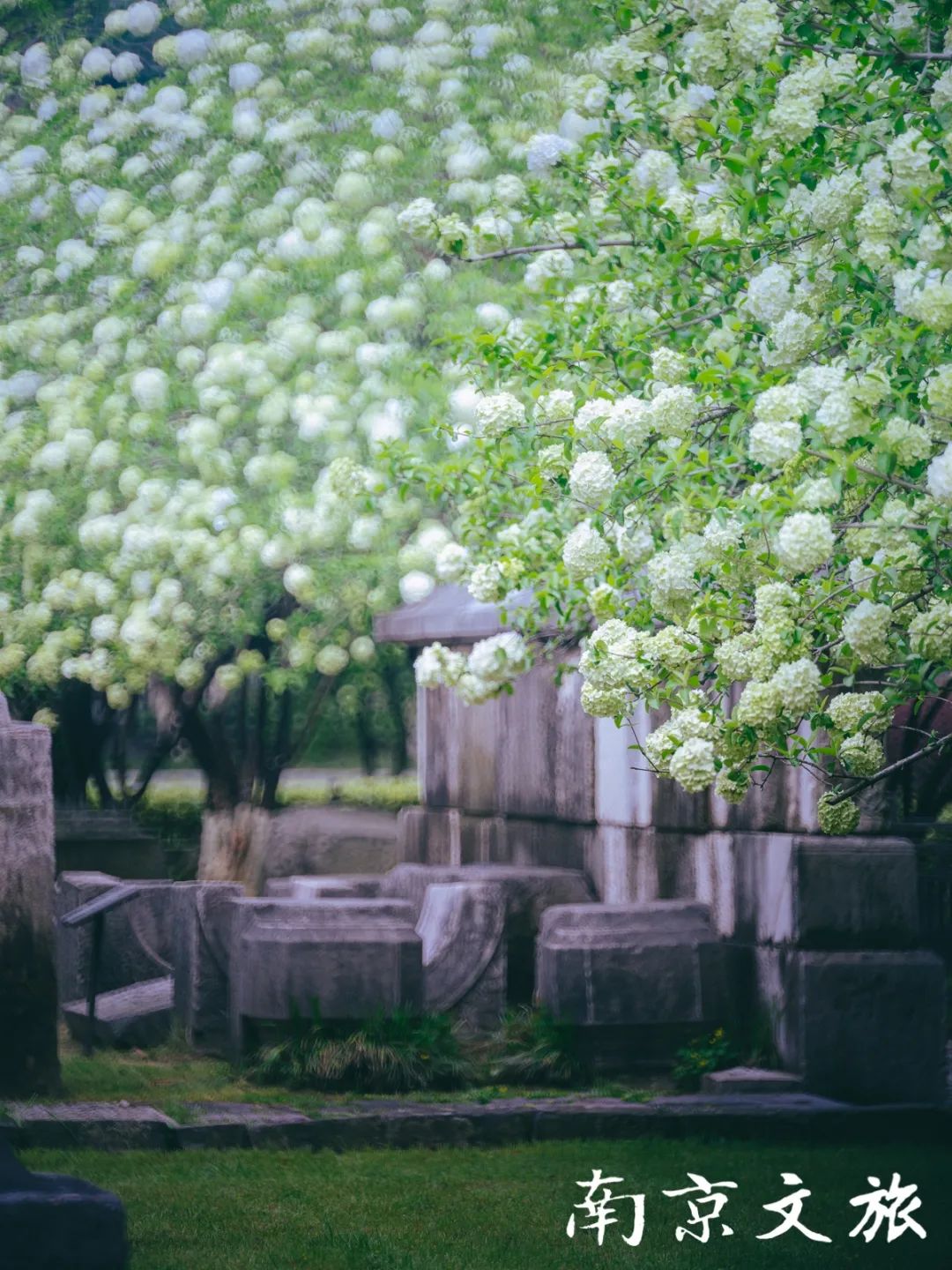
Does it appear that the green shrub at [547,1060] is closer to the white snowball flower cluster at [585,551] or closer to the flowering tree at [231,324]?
the white snowball flower cluster at [585,551]

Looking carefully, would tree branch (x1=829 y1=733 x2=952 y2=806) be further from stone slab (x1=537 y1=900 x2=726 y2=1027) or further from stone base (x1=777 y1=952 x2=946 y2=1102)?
stone slab (x1=537 y1=900 x2=726 y2=1027)

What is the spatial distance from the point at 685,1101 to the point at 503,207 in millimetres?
3456

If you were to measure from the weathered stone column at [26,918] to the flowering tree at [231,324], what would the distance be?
4.39m

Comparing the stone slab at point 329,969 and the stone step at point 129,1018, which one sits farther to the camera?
the stone step at point 129,1018

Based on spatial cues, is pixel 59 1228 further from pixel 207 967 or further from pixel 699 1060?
pixel 207 967

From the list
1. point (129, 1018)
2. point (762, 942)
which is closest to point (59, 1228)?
point (762, 942)

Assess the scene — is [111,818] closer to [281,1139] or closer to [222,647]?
[222,647]

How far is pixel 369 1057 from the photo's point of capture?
755 centimetres

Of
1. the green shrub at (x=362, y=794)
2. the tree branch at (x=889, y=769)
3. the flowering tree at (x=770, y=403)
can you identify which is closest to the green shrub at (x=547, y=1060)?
the flowering tree at (x=770, y=403)

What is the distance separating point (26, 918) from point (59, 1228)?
304cm

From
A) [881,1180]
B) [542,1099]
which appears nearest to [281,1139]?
[542,1099]

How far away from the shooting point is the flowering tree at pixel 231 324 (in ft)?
38.6

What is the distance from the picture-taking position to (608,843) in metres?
9.16

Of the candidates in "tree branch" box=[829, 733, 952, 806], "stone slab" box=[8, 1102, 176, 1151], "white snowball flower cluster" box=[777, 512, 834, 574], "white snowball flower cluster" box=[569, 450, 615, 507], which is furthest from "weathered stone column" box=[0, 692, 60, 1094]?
"white snowball flower cluster" box=[777, 512, 834, 574]
